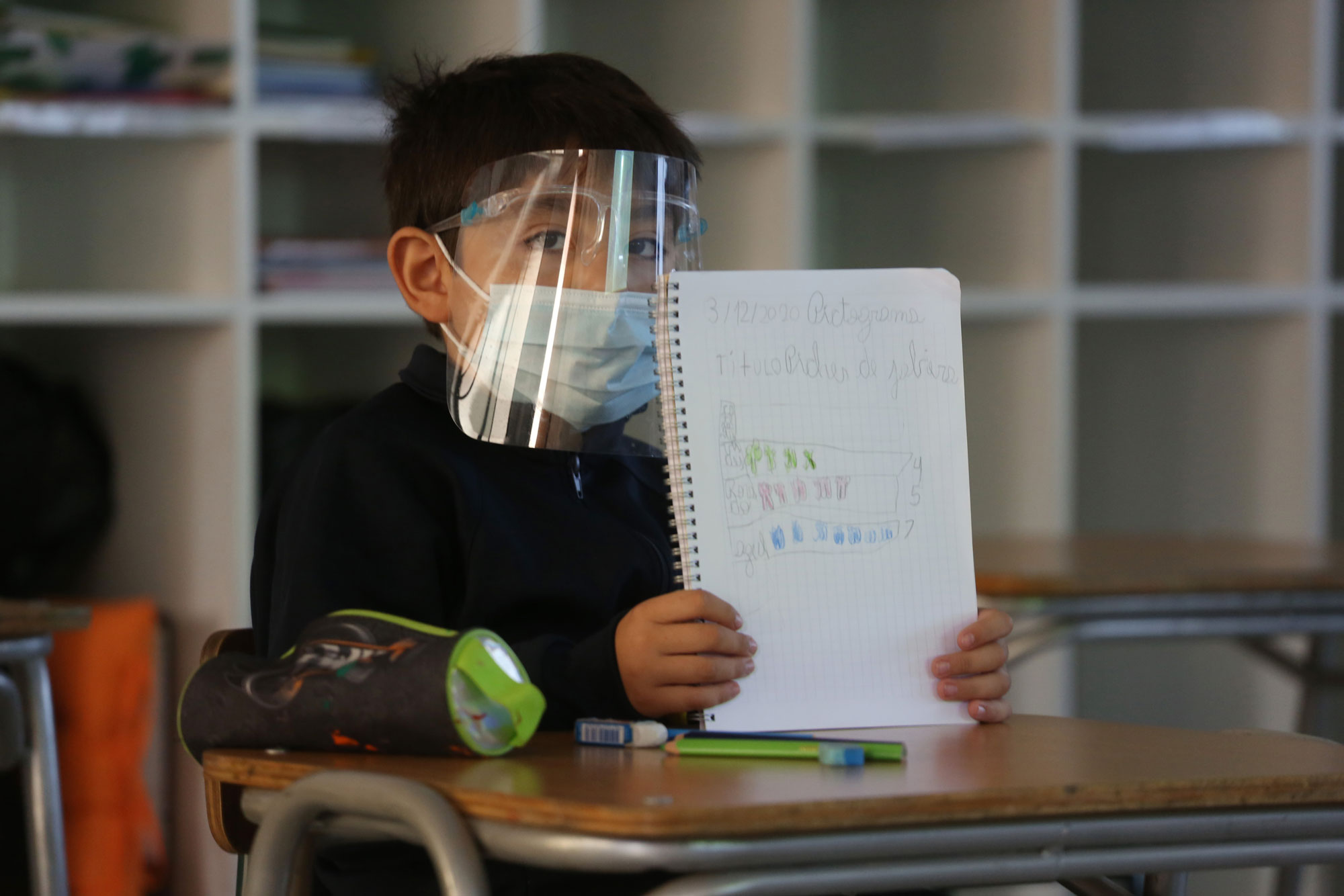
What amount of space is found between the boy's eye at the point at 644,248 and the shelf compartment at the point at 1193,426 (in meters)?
2.03

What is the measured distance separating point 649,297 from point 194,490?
1445 mm

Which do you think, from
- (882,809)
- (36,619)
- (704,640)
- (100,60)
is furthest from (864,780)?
(100,60)

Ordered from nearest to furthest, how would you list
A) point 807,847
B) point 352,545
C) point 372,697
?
point 807,847 < point 372,697 < point 352,545

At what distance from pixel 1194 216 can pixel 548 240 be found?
2.25 meters

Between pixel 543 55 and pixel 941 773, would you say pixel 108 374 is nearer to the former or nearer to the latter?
A: pixel 543 55

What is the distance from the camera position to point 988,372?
107 inches

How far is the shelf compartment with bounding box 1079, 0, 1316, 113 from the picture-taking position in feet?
8.97

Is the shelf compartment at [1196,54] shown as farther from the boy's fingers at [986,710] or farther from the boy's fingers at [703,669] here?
the boy's fingers at [703,669]

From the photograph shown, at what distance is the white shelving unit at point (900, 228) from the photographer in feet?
7.48

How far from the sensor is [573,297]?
105cm

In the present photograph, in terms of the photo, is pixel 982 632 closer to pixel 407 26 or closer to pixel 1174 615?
pixel 1174 615

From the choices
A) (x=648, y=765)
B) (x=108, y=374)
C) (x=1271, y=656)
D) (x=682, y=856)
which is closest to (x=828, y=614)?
(x=648, y=765)

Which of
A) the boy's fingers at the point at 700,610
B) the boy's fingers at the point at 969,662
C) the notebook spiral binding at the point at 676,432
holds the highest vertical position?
the notebook spiral binding at the point at 676,432

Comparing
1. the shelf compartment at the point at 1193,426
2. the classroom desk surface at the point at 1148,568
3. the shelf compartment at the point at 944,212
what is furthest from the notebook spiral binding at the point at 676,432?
the shelf compartment at the point at 1193,426
